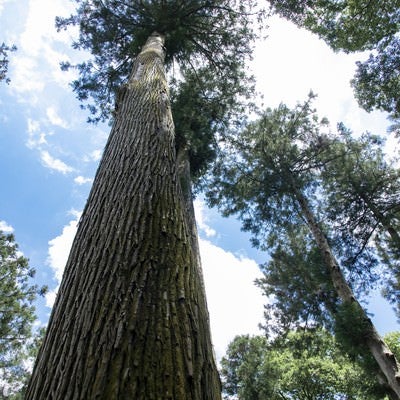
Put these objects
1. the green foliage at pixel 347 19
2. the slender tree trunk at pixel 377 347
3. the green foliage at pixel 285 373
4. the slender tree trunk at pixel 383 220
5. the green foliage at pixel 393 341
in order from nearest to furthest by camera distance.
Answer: the slender tree trunk at pixel 377 347 → the green foliage at pixel 347 19 → the slender tree trunk at pixel 383 220 → the green foliage at pixel 285 373 → the green foliage at pixel 393 341

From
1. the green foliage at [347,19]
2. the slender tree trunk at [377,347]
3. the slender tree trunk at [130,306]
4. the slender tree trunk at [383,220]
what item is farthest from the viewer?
the slender tree trunk at [383,220]

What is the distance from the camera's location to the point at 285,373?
17.9m

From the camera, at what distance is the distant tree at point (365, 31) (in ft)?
28.3

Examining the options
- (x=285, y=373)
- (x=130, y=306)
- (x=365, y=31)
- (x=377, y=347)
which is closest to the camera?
(x=130, y=306)

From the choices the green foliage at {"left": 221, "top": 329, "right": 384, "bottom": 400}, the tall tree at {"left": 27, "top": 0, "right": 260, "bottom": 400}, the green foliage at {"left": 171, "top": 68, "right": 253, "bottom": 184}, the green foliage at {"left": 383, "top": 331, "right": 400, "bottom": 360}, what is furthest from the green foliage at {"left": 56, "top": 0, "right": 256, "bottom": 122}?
the green foliage at {"left": 383, "top": 331, "right": 400, "bottom": 360}

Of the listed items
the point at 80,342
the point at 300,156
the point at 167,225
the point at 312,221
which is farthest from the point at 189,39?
the point at 80,342

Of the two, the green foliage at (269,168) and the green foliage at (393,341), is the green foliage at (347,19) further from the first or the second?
the green foliage at (393,341)

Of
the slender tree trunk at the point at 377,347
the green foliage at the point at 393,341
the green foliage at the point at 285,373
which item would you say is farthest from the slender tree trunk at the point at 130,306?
the green foliage at the point at 393,341

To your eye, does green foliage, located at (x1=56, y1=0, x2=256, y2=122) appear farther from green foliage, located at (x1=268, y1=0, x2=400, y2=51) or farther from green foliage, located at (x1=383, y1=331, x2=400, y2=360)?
green foliage, located at (x1=383, y1=331, x2=400, y2=360)

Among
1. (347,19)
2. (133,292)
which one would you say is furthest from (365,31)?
(133,292)

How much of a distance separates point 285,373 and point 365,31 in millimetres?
18384

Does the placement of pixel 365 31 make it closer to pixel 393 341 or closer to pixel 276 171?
pixel 276 171

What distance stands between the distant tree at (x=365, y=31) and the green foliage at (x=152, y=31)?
1691 mm

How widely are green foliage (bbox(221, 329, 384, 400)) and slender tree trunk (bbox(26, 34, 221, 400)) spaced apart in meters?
15.8
